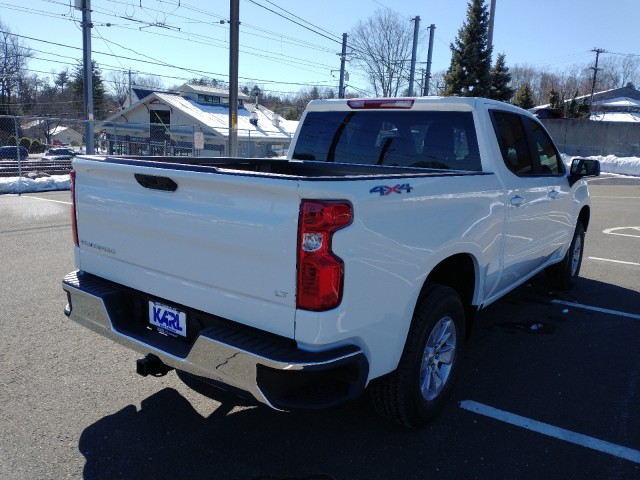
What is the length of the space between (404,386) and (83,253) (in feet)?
7.02

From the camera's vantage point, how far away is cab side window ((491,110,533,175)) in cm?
414

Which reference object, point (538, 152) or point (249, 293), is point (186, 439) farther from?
point (538, 152)

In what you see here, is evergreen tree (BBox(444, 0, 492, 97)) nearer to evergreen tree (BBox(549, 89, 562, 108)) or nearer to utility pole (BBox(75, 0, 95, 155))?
evergreen tree (BBox(549, 89, 562, 108))

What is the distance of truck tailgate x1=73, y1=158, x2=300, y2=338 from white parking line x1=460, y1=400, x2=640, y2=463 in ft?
5.71

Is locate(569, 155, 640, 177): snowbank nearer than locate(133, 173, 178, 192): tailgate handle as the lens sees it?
No

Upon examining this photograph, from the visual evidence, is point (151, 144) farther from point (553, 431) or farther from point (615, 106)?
point (615, 106)

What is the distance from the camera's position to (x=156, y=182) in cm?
280

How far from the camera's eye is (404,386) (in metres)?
2.93

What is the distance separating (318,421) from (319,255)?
1.45 meters

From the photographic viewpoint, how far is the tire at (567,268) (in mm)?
6055

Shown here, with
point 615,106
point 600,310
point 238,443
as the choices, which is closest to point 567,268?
point 600,310

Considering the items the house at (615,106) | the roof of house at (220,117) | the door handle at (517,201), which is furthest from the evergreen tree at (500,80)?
the door handle at (517,201)

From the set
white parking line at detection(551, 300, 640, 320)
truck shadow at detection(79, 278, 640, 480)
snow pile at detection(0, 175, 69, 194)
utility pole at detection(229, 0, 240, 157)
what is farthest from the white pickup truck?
snow pile at detection(0, 175, 69, 194)

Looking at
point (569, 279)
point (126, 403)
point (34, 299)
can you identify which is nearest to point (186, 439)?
point (126, 403)
